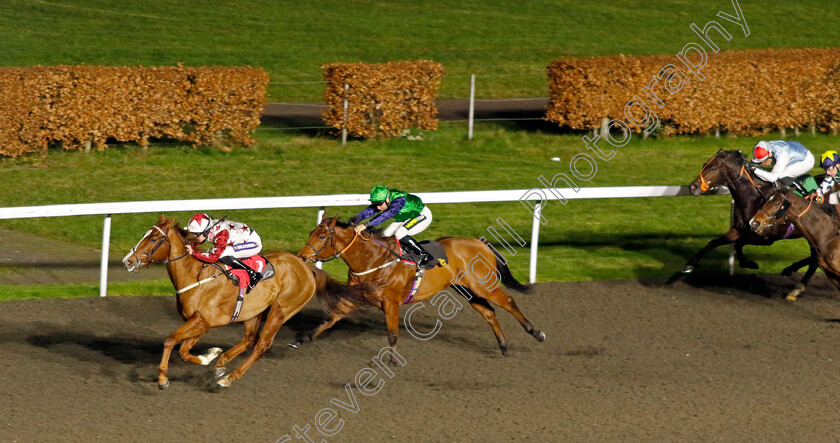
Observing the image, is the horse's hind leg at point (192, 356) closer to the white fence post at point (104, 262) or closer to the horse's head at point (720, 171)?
the white fence post at point (104, 262)

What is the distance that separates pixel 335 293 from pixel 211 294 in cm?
105

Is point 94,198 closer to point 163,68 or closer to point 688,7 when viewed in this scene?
point 163,68

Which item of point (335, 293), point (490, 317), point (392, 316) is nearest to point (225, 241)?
point (335, 293)

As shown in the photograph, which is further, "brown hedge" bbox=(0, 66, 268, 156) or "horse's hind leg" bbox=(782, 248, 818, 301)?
"brown hedge" bbox=(0, 66, 268, 156)

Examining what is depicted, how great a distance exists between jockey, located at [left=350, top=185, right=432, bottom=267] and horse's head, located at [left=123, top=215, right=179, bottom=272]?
1.43 metres

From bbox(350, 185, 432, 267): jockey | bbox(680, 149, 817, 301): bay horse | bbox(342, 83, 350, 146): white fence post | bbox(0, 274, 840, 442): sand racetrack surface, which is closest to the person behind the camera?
bbox(0, 274, 840, 442): sand racetrack surface

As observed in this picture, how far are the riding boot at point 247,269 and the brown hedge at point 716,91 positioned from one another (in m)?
9.04

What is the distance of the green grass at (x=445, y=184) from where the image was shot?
11164 millimetres

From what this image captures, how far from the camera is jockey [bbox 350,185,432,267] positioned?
311 inches

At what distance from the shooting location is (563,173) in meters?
14.4

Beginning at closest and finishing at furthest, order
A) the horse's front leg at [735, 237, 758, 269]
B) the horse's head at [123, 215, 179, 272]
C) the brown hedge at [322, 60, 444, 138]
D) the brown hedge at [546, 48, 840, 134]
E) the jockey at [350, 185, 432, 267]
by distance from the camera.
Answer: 1. the horse's head at [123, 215, 179, 272]
2. the jockey at [350, 185, 432, 267]
3. the horse's front leg at [735, 237, 758, 269]
4. the brown hedge at [322, 60, 444, 138]
5. the brown hedge at [546, 48, 840, 134]

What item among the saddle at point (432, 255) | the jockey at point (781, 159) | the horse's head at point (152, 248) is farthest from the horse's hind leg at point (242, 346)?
the jockey at point (781, 159)

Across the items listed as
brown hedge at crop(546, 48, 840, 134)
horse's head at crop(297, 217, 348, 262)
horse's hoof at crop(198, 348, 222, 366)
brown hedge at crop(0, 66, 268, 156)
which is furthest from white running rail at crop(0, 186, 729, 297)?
brown hedge at crop(546, 48, 840, 134)

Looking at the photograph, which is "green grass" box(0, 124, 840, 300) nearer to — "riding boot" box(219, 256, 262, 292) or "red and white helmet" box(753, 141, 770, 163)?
"red and white helmet" box(753, 141, 770, 163)
